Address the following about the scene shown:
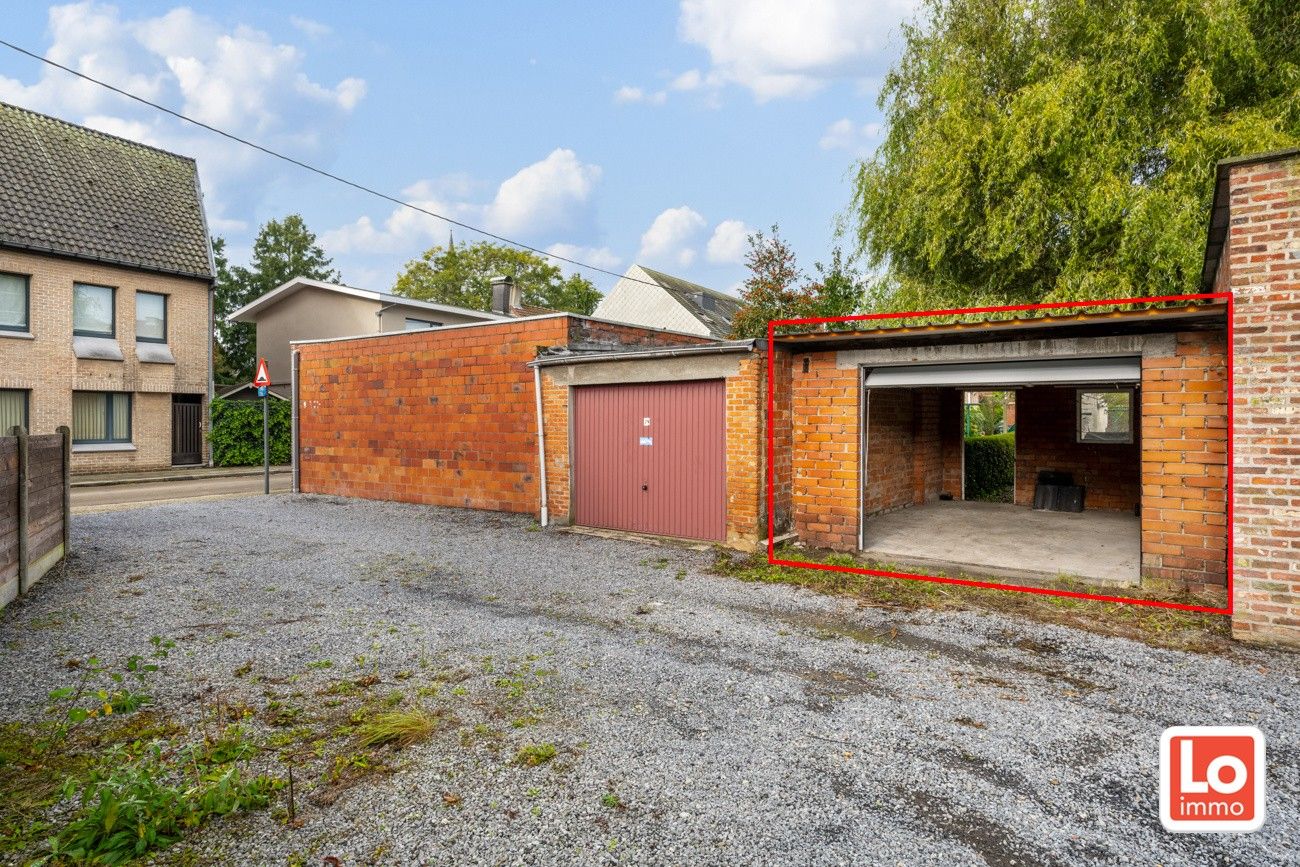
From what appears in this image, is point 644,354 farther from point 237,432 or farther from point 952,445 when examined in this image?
point 237,432

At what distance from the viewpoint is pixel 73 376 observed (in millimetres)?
18219

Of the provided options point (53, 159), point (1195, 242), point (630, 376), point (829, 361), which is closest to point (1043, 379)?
point (829, 361)

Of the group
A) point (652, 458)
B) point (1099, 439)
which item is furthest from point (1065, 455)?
point (652, 458)

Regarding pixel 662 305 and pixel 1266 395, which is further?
pixel 662 305

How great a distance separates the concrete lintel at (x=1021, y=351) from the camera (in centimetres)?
654

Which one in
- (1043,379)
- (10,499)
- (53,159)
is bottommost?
(10,499)

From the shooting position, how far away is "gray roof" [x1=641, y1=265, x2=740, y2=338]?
3031 centimetres

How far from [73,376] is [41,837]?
65.3 ft

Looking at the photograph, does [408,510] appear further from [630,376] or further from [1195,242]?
[1195,242]

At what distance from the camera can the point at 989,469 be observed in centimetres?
1647

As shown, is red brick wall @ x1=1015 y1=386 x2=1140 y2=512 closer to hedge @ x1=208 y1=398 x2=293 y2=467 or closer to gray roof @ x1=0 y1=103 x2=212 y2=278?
hedge @ x1=208 y1=398 x2=293 y2=467

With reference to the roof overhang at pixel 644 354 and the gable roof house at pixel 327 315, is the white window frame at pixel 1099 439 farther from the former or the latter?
the gable roof house at pixel 327 315

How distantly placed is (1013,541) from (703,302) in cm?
2597

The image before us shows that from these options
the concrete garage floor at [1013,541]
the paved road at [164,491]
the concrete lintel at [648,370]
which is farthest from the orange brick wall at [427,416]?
the concrete garage floor at [1013,541]
